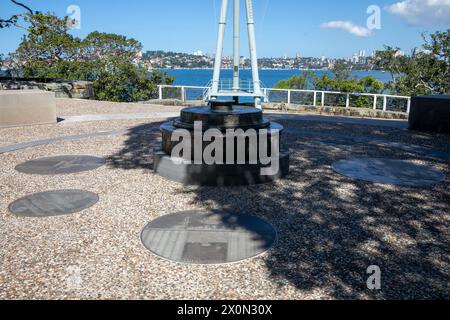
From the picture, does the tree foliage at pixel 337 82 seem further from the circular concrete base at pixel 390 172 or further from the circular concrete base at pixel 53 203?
the circular concrete base at pixel 53 203

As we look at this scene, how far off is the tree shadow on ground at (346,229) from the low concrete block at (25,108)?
5734 millimetres

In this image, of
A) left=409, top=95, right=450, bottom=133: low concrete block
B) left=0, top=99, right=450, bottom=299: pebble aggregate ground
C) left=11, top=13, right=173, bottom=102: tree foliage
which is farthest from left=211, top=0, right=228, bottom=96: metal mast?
left=0, top=99, right=450, bottom=299: pebble aggregate ground

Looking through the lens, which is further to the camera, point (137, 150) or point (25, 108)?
point (25, 108)

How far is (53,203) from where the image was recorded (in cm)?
563

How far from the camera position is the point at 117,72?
2256 centimetres

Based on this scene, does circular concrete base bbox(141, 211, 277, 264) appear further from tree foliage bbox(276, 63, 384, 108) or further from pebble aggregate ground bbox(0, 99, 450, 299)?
tree foliage bbox(276, 63, 384, 108)

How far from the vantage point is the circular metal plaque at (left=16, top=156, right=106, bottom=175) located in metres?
7.34

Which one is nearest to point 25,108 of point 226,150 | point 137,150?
point 137,150

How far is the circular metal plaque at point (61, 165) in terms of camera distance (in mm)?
7340

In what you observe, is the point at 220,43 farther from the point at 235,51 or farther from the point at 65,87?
the point at 65,87

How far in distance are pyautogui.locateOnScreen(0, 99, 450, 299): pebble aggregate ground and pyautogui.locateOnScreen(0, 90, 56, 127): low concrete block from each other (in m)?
4.35

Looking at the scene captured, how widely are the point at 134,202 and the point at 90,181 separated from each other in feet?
4.74

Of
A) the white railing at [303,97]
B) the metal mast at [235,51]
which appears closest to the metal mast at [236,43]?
the metal mast at [235,51]

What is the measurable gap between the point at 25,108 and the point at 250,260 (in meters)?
10.7
